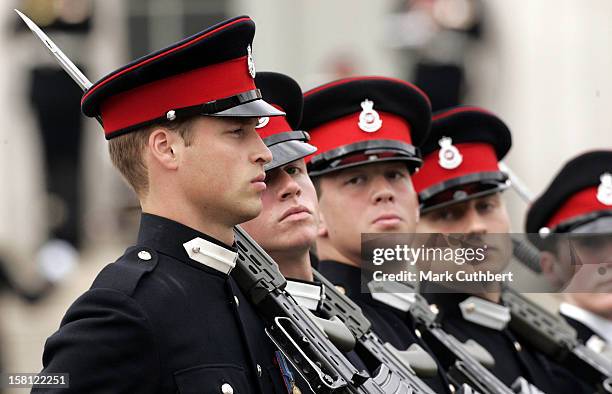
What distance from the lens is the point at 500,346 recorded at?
7.33m

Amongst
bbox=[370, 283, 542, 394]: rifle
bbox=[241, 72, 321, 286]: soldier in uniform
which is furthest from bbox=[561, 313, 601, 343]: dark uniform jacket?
bbox=[241, 72, 321, 286]: soldier in uniform

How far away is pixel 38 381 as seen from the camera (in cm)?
446

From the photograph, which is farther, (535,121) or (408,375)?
(535,121)

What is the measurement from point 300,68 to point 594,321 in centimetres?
700

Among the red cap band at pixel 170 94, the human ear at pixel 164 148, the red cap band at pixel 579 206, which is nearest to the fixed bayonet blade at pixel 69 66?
the red cap band at pixel 170 94

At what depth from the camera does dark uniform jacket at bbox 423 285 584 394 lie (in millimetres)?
7180

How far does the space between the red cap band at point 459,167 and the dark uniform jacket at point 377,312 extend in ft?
2.91

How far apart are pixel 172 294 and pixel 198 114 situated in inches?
21.1

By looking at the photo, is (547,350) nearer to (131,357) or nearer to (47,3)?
(131,357)

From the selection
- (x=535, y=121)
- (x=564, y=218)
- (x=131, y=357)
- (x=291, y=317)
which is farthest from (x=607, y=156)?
(x=535, y=121)

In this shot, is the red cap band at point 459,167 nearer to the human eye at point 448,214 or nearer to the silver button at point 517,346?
the human eye at point 448,214

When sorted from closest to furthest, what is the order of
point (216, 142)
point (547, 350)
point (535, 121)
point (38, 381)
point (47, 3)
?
point (38, 381) → point (216, 142) → point (547, 350) → point (47, 3) → point (535, 121)

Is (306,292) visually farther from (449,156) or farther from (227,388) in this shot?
(449,156)

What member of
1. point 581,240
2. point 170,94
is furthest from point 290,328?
point 581,240
